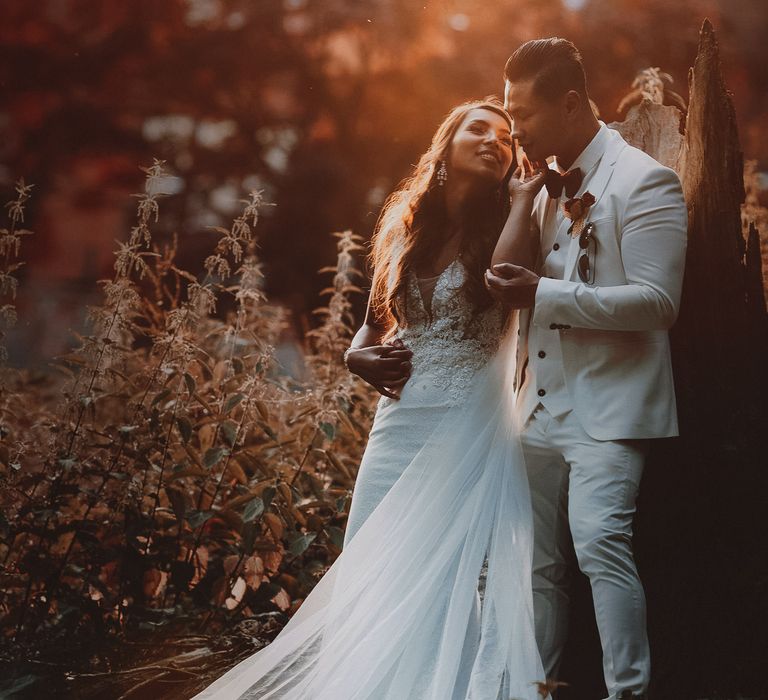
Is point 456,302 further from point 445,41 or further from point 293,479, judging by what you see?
point 445,41

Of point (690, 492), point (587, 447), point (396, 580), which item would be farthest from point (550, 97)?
point (396, 580)

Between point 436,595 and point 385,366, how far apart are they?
72 centimetres

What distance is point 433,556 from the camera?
2.42 metres

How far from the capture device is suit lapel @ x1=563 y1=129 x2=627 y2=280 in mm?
2338

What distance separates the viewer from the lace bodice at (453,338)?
262cm

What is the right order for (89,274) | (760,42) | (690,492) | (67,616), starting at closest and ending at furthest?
(690,492) < (67,616) < (760,42) < (89,274)

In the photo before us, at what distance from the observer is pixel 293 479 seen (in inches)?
128

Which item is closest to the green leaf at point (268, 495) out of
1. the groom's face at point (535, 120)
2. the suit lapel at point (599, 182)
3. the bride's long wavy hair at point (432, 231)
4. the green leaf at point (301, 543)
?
the green leaf at point (301, 543)

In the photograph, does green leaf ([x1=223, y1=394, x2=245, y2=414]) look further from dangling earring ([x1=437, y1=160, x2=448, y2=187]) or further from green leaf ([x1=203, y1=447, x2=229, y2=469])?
dangling earring ([x1=437, y1=160, x2=448, y2=187])

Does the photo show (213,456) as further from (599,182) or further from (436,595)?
(599,182)

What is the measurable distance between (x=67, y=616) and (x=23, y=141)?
4.14 metres

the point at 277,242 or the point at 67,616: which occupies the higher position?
the point at 277,242

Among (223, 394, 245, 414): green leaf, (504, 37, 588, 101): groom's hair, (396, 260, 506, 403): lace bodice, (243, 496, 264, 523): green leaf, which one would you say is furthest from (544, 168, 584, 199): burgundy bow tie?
(243, 496, 264, 523): green leaf

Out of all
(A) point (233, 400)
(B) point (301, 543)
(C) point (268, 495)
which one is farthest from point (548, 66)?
(B) point (301, 543)
